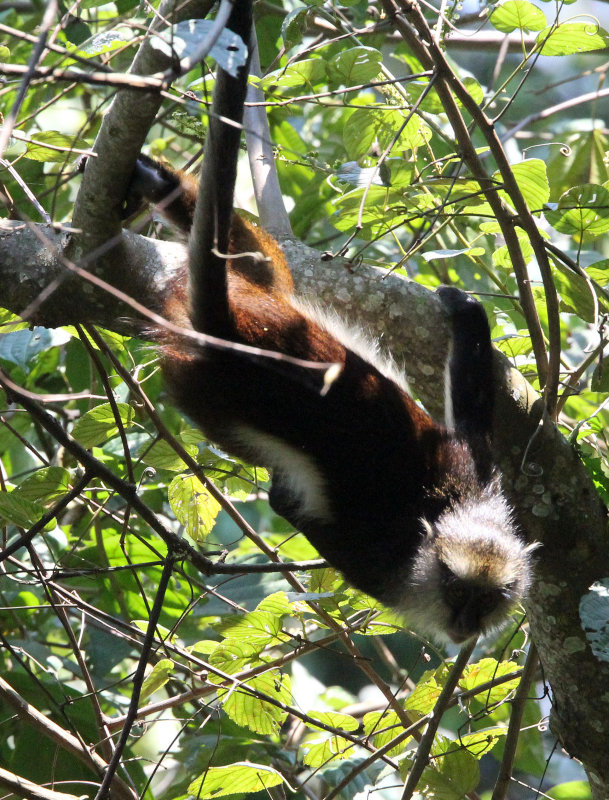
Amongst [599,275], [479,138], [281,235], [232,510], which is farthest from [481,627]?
[479,138]

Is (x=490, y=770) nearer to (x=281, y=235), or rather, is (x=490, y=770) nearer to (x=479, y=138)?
(x=479, y=138)

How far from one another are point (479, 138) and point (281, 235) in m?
2.54

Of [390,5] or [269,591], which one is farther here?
[269,591]

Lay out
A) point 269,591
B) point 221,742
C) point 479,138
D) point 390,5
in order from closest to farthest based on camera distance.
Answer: point 390,5 → point 221,742 → point 269,591 → point 479,138

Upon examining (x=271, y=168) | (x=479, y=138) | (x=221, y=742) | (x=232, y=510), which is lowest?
(x=221, y=742)

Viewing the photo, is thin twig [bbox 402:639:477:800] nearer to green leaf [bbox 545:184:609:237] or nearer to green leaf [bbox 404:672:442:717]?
green leaf [bbox 404:672:442:717]

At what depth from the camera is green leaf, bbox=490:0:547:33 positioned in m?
2.42

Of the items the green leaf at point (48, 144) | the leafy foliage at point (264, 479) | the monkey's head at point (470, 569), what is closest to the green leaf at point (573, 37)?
the leafy foliage at point (264, 479)

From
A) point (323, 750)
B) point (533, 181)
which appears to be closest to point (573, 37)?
point (533, 181)

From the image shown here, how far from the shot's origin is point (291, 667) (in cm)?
421

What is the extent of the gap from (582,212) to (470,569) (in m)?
1.17

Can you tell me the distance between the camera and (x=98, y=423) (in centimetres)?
269

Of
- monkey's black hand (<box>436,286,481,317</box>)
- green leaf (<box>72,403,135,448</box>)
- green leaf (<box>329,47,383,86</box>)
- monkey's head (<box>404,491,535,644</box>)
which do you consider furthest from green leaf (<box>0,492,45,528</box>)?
green leaf (<box>329,47,383,86</box>)

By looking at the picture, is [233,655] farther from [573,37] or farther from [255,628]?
[573,37]
